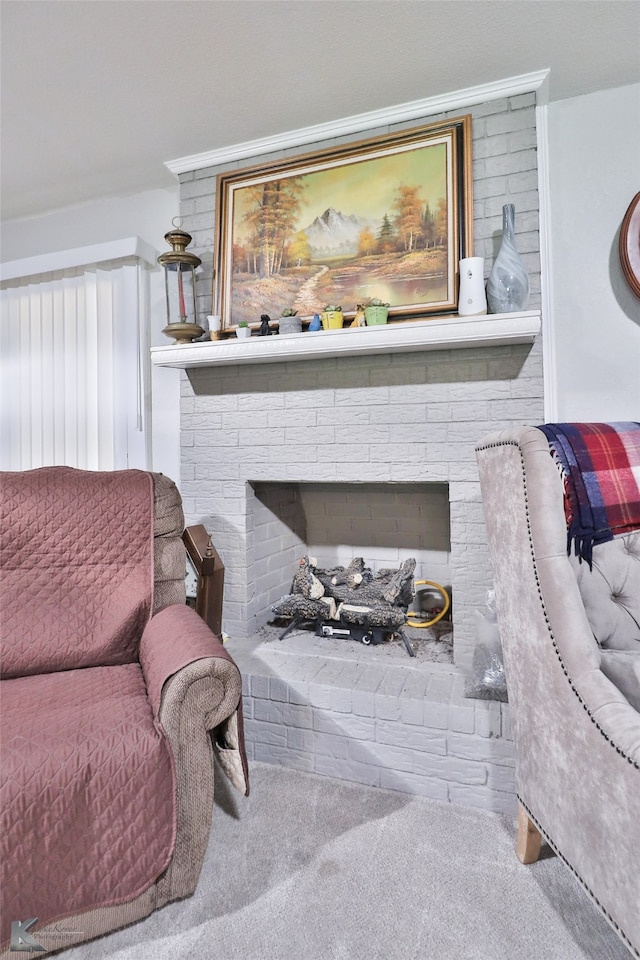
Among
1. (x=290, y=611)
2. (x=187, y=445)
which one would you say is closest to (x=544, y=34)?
(x=187, y=445)

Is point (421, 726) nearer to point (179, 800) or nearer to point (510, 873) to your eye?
point (510, 873)

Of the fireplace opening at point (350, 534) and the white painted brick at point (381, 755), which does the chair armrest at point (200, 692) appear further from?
the fireplace opening at point (350, 534)

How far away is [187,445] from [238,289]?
72cm

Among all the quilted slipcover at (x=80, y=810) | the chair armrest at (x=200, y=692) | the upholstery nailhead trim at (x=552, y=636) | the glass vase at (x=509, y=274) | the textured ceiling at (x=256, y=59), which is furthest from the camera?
the glass vase at (x=509, y=274)

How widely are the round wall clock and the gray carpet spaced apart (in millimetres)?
1891

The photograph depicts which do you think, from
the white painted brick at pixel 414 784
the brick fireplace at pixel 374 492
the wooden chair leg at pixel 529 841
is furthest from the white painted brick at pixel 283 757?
the wooden chair leg at pixel 529 841

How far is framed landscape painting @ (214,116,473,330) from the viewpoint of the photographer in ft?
6.57

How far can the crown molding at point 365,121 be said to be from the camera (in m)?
1.91

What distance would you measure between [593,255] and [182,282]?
1.67m

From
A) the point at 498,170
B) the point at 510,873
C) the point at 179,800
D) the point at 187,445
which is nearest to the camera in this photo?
the point at 179,800

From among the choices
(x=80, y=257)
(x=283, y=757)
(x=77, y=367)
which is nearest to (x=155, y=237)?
(x=80, y=257)

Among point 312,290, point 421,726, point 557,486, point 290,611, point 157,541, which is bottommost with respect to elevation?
point 421,726

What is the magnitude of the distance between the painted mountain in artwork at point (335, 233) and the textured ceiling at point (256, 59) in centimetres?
39

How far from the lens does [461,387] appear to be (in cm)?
199
